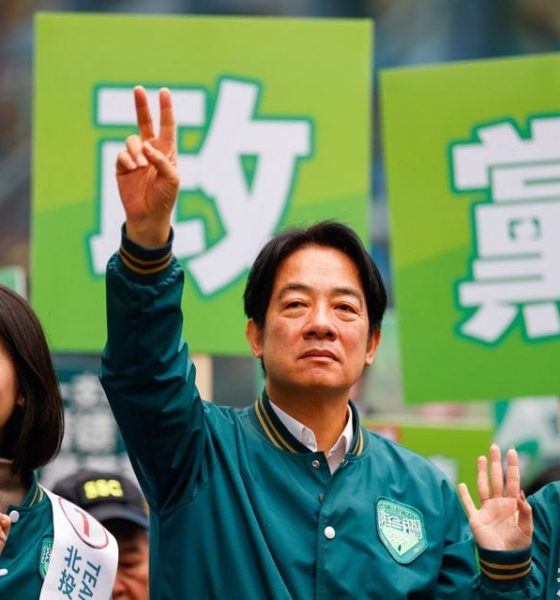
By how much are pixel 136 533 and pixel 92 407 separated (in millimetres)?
2472

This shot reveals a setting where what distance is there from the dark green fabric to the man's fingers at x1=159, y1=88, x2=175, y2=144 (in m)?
0.81

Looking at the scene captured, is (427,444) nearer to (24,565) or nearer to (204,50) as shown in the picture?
(204,50)

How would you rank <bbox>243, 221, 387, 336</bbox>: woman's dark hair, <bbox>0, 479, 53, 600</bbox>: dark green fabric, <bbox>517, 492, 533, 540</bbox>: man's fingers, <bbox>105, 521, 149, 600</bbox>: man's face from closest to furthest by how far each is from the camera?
1. <bbox>0, 479, 53, 600</bbox>: dark green fabric
2. <bbox>517, 492, 533, 540</bbox>: man's fingers
3. <bbox>243, 221, 387, 336</bbox>: woman's dark hair
4. <bbox>105, 521, 149, 600</bbox>: man's face

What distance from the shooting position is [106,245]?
15.2 feet

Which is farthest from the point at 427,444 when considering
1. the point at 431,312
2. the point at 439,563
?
the point at 439,563

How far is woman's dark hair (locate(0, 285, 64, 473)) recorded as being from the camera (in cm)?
314

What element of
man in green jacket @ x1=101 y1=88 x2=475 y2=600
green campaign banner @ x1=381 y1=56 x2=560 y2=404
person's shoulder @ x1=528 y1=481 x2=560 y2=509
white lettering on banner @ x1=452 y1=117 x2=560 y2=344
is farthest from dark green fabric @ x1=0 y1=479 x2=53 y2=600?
white lettering on banner @ x1=452 y1=117 x2=560 y2=344

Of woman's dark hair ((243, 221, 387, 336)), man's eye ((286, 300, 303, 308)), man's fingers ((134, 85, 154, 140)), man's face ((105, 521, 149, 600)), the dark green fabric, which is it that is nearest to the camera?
man's fingers ((134, 85, 154, 140))

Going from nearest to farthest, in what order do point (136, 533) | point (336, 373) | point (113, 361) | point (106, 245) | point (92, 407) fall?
1. point (113, 361)
2. point (336, 373)
3. point (136, 533)
4. point (106, 245)
5. point (92, 407)

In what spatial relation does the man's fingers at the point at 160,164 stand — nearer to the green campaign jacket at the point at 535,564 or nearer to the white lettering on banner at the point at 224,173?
the green campaign jacket at the point at 535,564

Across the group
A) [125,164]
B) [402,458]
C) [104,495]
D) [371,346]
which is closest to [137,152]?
[125,164]

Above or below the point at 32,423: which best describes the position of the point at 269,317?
above

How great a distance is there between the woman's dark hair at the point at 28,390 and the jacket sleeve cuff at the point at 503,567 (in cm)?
94

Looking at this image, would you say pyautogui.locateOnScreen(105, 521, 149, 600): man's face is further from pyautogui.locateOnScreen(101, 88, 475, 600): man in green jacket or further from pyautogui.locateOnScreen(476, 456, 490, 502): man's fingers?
pyautogui.locateOnScreen(476, 456, 490, 502): man's fingers
